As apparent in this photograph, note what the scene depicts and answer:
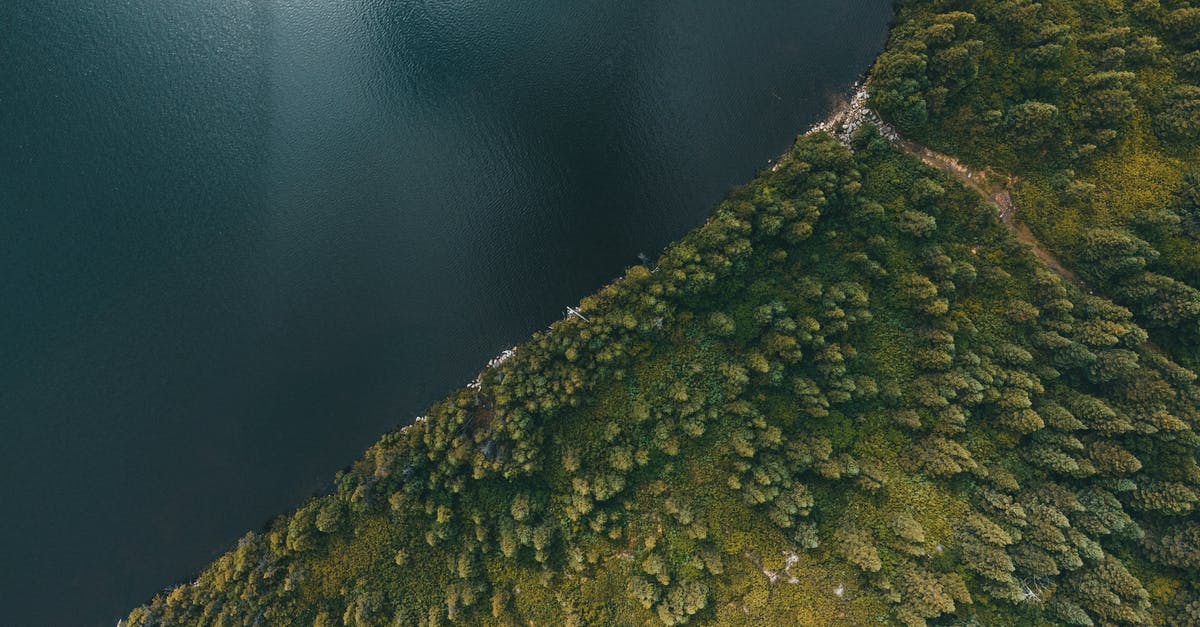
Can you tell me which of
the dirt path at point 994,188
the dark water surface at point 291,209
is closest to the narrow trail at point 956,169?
the dirt path at point 994,188

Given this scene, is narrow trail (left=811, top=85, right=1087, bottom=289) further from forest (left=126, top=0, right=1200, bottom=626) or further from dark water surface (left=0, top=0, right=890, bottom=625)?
dark water surface (left=0, top=0, right=890, bottom=625)

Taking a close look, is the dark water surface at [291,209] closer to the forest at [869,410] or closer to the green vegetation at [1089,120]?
the forest at [869,410]

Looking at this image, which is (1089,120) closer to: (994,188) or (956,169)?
(994,188)

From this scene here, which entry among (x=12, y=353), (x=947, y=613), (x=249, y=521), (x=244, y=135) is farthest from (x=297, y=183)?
(x=947, y=613)

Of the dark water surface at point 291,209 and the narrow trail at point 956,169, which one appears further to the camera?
the dark water surface at point 291,209

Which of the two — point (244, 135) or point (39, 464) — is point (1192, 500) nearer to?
point (244, 135)

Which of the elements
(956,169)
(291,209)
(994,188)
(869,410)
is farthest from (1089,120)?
(291,209)

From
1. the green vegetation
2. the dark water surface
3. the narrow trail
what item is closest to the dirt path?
the narrow trail
